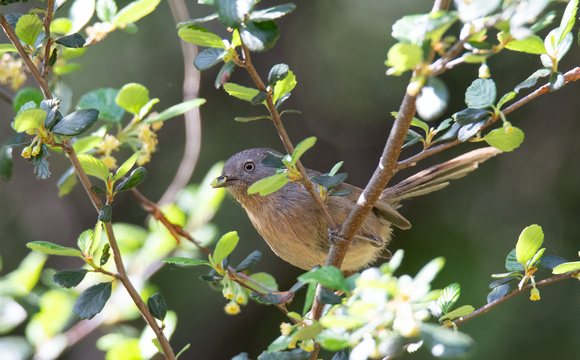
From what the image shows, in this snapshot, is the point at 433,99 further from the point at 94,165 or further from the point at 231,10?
the point at 94,165

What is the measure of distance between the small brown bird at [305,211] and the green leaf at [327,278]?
1.95 meters

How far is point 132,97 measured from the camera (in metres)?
2.93

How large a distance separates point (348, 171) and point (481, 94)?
432 centimetres

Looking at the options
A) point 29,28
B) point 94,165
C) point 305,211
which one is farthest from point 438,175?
point 29,28

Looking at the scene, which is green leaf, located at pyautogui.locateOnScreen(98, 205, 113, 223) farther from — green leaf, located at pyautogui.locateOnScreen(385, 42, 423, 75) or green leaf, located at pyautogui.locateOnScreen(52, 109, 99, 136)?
green leaf, located at pyautogui.locateOnScreen(385, 42, 423, 75)

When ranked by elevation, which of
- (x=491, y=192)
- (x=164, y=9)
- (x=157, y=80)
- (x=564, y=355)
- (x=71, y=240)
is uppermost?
(x=164, y=9)

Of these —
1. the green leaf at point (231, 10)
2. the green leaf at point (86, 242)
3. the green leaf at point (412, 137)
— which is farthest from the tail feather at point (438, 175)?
the green leaf at point (86, 242)

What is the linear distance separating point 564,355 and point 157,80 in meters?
4.69

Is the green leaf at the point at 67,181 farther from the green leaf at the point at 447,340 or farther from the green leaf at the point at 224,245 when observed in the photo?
the green leaf at the point at 447,340

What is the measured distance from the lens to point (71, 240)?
6379mm

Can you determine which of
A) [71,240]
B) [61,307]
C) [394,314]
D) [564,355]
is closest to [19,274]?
[61,307]

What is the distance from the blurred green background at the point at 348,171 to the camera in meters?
5.41

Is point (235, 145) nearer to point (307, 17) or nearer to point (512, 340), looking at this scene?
point (307, 17)

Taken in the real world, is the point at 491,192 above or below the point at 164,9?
below
